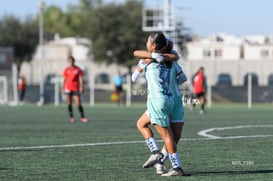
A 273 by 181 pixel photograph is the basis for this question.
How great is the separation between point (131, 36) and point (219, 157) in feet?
239

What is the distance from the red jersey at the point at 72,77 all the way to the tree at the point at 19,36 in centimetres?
6858

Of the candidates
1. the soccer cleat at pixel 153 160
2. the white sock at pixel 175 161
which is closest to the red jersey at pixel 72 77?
the soccer cleat at pixel 153 160

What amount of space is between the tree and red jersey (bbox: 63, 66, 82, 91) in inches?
2700

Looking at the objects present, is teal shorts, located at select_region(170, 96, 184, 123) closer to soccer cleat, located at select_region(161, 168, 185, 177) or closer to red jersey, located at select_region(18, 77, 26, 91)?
soccer cleat, located at select_region(161, 168, 185, 177)

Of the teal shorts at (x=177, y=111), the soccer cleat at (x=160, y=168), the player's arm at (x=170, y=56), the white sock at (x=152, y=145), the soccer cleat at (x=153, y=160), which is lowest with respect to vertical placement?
the soccer cleat at (x=160, y=168)

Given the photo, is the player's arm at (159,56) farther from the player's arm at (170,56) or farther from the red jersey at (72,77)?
the red jersey at (72,77)

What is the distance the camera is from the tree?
3775 inches

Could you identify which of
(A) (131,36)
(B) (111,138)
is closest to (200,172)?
(B) (111,138)

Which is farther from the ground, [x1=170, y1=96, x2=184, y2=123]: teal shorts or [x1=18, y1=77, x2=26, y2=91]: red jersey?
[x1=170, y1=96, x2=184, y2=123]: teal shorts

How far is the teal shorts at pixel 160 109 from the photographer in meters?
11.7

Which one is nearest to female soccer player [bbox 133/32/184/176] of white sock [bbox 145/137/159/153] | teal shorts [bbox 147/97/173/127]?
teal shorts [bbox 147/97/173/127]

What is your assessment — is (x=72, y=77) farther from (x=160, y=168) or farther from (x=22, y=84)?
(x=22, y=84)

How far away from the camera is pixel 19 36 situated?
96.2 meters

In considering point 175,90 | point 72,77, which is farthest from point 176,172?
point 72,77
